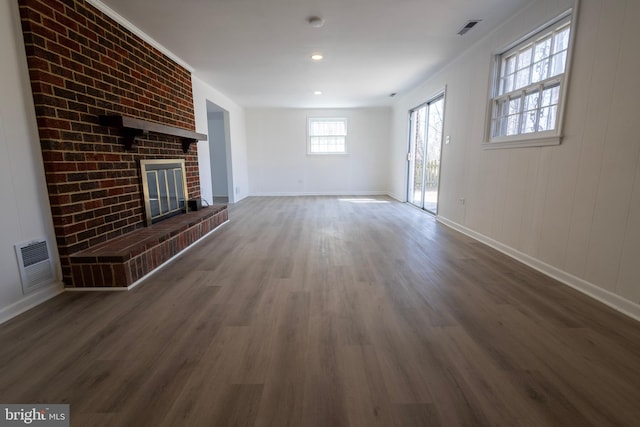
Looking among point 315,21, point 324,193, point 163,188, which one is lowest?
point 324,193

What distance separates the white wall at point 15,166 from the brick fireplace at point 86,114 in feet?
0.18

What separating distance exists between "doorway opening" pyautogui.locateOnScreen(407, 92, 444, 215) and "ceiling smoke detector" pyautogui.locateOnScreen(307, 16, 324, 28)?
2.68m

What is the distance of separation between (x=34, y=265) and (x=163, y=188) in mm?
1628

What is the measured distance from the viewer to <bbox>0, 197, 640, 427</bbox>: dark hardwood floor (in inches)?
46.8

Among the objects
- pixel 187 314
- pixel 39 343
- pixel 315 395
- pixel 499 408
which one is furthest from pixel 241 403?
pixel 39 343

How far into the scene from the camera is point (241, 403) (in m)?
1.22

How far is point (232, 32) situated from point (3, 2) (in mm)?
1787

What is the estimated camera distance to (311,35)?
3215 mm

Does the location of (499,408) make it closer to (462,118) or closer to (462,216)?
(462,216)

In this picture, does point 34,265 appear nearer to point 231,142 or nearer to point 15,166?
point 15,166

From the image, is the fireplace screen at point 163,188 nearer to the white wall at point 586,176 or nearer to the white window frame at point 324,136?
the white wall at point 586,176

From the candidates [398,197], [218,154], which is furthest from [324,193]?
[218,154]
